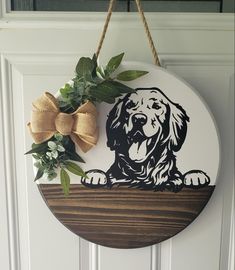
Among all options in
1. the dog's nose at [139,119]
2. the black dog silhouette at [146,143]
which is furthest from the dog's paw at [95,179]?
the dog's nose at [139,119]

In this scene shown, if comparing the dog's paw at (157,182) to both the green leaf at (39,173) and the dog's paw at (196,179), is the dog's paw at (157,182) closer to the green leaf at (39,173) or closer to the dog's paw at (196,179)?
the dog's paw at (196,179)

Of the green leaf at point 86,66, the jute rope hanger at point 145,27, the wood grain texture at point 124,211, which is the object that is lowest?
the wood grain texture at point 124,211

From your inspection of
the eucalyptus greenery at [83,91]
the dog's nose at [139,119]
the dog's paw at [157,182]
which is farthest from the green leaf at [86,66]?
the dog's paw at [157,182]

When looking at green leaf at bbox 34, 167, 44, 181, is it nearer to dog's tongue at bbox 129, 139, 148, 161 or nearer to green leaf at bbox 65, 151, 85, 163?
green leaf at bbox 65, 151, 85, 163

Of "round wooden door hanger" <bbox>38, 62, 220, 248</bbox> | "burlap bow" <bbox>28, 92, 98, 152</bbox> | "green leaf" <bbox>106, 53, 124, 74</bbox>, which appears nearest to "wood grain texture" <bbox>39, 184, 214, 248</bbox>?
"round wooden door hanger" <bbox>38, 62, 220, 248</bbox>

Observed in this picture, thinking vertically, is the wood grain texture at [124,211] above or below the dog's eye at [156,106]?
below

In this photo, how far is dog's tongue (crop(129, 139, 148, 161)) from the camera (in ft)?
2.63

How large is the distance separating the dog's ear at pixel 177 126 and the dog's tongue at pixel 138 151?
0.05m

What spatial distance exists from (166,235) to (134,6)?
17.9 inches

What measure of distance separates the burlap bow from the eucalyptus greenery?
0.01m

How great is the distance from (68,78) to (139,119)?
0.17 metres

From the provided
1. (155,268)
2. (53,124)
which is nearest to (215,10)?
(53,124)

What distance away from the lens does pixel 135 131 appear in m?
0.80

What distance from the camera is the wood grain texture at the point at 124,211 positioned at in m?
0.82
